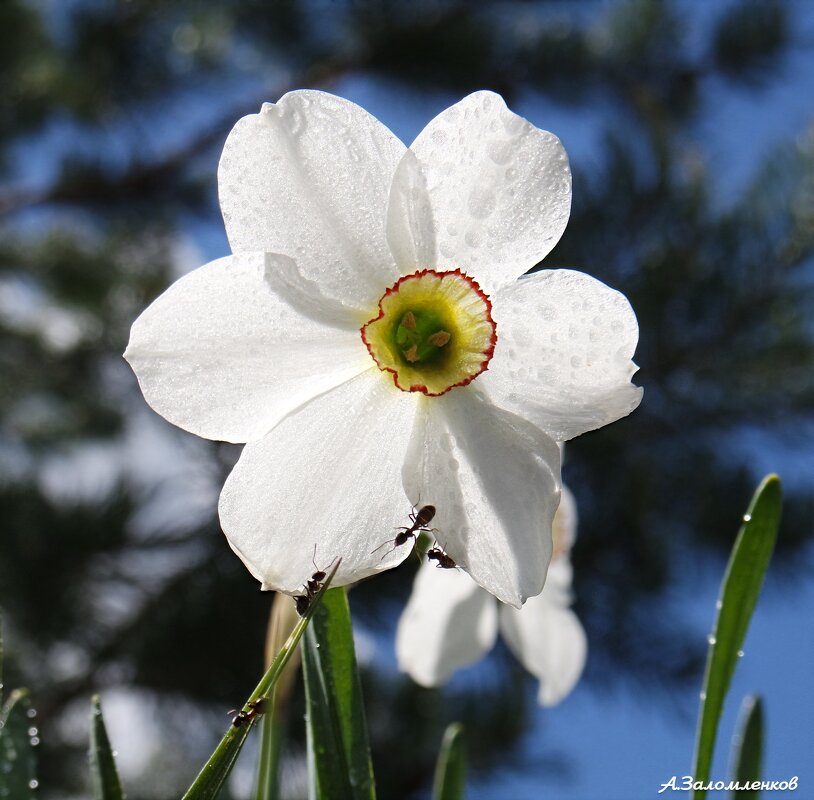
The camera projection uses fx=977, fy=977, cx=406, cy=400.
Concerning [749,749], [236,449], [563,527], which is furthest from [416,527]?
[236,449]

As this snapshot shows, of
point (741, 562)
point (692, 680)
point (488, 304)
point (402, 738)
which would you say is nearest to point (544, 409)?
point (488, 304)

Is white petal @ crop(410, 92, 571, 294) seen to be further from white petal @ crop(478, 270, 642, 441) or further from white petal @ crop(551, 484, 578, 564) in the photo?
white petal @ crop(551, 484, 578, 564)

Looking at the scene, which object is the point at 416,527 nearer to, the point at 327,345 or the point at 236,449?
the point at 327,345

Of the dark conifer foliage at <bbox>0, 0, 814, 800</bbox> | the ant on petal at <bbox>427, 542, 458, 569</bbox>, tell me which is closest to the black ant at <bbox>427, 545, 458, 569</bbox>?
the ant on petal at <bbox>427, 542, 458, 569</bbox>

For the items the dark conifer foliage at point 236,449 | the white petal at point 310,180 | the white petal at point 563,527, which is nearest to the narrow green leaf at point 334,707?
the white petal at point 310,180

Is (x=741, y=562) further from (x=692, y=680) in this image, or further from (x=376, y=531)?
(x=692, y=680)

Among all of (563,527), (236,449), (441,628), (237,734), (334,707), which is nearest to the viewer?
(237,734)

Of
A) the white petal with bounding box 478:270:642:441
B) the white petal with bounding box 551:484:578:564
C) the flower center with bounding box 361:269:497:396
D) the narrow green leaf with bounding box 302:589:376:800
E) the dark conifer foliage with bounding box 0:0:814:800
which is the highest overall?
the dark conifer foliage with bounding box 0:0:814:800
